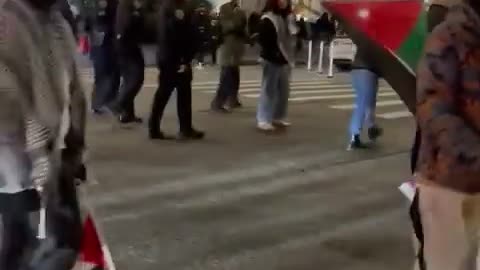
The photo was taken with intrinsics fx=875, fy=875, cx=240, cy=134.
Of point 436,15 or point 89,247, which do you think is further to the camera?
point 436,15

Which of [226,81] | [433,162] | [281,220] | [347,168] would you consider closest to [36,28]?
[433,162]

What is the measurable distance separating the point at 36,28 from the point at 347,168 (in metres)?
6.44

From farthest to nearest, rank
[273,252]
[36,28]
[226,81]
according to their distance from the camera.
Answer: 1. [226,81]
2. [273,252]
3. [36,28]

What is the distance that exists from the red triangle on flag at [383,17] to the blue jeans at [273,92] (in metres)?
5.51

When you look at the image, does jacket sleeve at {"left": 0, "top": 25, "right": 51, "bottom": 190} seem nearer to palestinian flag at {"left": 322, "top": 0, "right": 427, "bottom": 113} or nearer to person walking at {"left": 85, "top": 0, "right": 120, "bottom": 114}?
palestinian flag at {"left": 322, "top": 0, "right": 427, "bottom": 113}

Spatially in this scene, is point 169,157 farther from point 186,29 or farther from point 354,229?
point 354,229

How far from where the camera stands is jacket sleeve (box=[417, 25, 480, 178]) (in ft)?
10.7

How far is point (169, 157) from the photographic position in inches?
368

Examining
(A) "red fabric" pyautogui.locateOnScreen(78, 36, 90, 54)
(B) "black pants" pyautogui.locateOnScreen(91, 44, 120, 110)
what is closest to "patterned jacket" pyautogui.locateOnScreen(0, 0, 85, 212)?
(A) "red fabric" pyautogui.locateOnScreen(78, 36, 90, 54)

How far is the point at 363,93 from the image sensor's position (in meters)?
9.65

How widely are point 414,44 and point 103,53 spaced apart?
756 centimetres

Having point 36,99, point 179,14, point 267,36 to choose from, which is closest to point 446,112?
point 36,99

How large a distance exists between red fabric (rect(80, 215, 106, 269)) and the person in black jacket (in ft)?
22.2

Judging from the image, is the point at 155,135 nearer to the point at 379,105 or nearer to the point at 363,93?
the point at 363,93
